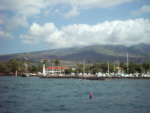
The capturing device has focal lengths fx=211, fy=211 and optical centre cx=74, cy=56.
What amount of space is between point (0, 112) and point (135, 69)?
13882 cm

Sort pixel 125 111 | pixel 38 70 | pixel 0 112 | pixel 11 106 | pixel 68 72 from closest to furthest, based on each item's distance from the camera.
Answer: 1. pixel 0 112
2. pixel 125 111
3. pixel 11 106
4. pixel 68 72
5. pixel 38 70

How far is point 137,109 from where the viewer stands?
2856 cm

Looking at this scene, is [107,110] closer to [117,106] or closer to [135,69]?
[117,106]

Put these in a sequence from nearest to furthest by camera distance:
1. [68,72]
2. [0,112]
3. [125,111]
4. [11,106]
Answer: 1. [0,112]
2. [125,111]
3. [11,106]
4. [68,72]

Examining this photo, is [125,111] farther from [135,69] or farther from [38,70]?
[38,70]

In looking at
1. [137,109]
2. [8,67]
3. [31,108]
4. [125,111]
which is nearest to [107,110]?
[125,111]

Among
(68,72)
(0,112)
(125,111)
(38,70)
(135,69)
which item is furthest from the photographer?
(38,70)

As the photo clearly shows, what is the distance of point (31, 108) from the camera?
27906mm

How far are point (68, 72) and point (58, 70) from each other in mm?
25364

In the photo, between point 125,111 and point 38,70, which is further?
point 38,70

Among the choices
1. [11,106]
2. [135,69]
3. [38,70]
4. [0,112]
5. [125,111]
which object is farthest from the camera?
[38,70]

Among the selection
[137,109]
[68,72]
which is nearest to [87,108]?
[137,109]

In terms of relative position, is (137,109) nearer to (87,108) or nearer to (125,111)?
(125,111)

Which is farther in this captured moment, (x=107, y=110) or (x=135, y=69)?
(x=135, y=69)
